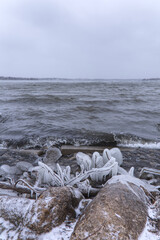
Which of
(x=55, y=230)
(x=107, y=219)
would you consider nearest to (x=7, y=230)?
(x=55, y=230)

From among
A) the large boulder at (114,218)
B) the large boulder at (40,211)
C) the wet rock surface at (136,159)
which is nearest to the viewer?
the large boulder at (114,218)

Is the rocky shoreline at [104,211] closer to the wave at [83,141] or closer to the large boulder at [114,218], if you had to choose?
the large boulder at [114,218]

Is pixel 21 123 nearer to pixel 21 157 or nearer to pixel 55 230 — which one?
pixel 21 157

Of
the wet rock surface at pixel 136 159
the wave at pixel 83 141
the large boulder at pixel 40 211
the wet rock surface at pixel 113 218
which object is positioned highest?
the wet rock surface at pixel 113 218

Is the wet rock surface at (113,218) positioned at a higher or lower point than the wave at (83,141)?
higher

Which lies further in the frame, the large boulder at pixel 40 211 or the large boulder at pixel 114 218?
the large boulder at pixel 40 211

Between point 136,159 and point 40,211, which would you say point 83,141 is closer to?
point 136,159

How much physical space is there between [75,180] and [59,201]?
1.80 feet

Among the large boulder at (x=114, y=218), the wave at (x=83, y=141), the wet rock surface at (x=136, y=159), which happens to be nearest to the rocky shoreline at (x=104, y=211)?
the large boulder at (x=114, y=218)

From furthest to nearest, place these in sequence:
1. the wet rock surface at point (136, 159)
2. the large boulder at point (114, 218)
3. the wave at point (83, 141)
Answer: the wave at point (83, 141) → the wet rock surface at point (136, 159) → the large boulder at point (114, 218)

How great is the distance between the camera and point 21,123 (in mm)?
5590

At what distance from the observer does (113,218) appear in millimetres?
940

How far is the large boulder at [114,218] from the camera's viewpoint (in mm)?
883

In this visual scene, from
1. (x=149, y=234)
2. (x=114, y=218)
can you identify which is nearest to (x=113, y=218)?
(x=114, y=218)
